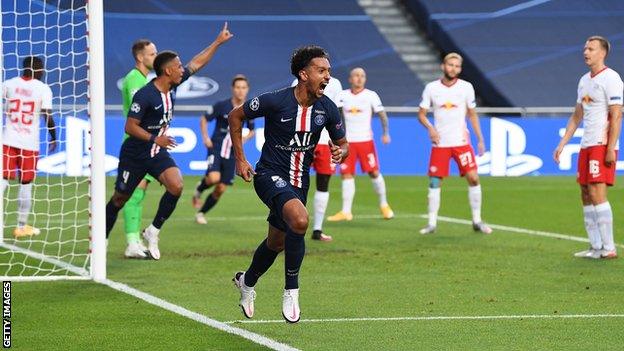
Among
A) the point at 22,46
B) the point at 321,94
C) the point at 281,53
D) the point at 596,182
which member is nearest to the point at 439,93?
the point at 596,182

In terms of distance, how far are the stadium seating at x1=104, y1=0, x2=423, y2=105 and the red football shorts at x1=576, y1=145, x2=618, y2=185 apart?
64.3 feet

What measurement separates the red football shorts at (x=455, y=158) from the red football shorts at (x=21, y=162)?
499 cm

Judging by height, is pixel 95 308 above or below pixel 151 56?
below

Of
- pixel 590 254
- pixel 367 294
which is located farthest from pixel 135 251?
pixel 590 254

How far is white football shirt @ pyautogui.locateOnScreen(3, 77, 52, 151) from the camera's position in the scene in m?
16.2

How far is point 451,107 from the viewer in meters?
16.8

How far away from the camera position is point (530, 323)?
359 inches

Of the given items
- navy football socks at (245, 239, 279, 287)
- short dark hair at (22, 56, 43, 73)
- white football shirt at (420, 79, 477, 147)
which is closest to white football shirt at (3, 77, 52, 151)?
short dark hair at (22, 56, 43, 73)

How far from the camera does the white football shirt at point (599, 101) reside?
1311 cm

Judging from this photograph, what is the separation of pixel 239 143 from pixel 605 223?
546cm

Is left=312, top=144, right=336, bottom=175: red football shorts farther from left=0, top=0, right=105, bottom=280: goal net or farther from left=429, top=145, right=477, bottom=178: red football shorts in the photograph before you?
left=0, top=0, right=105, bottom=280: goal net

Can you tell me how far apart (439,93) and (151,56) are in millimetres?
4463

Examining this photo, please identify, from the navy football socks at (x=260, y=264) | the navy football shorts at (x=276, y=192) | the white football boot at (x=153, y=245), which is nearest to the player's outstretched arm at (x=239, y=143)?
the navy football shorts at (x=276, y=192)

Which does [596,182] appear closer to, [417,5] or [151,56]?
[151,56]
